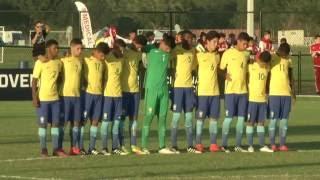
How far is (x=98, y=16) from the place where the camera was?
52938 mm

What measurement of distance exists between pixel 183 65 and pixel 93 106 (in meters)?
1.91

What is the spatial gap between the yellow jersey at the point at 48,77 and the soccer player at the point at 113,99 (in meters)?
0.97

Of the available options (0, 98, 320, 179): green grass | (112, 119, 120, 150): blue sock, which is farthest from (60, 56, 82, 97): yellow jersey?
(0, 98, 320, 179): green grass

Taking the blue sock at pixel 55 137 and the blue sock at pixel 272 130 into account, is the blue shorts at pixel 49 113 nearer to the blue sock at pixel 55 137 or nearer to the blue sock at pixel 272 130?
the blue sock at pixel 55 137

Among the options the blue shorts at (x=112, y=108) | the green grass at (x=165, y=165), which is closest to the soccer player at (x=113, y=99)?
the blue shorts at (x=112, y=108)

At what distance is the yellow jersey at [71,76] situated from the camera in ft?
63.4

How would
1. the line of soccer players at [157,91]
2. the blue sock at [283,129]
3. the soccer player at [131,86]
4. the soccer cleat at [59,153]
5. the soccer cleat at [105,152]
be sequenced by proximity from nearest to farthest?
the soccer cleat at [59,153] → the line of soccer players at [157,91] → the soccer cleat at [105,152] → the soccer player at [131,86] → the blue sock at [283,129]

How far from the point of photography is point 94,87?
64.0ft

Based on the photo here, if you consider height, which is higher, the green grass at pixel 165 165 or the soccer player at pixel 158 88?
the soccer player at pixel 158 88

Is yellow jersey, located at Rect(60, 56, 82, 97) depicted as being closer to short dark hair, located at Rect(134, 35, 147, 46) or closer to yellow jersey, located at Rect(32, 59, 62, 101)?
yellow jersey, located at Rect(32, 59, 62, 101)

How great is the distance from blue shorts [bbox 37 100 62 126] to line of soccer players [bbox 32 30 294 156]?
2 cm

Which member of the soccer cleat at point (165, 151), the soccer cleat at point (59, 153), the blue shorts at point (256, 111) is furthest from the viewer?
the blue shorts at point (256, 111)

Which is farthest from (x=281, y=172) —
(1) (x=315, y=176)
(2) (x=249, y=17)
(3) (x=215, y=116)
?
(2) (x=249, y=17)

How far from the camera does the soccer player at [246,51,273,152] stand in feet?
66.1
